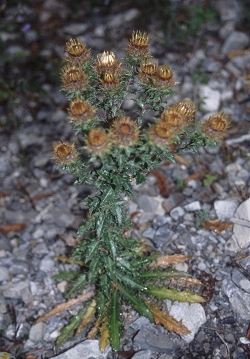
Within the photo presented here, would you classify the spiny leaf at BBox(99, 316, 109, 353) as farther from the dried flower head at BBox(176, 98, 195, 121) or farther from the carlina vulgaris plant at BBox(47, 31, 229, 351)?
the dried flower head at BBox(176, 98, 195, 121)

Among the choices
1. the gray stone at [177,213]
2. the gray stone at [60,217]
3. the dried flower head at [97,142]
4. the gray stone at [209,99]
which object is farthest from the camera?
the gray stone at [209,99]

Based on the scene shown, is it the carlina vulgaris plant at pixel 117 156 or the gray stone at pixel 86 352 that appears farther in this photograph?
the gray stone at pixel 86 352

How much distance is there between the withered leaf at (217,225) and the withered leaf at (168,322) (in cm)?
90

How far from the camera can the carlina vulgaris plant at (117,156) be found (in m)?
2.88

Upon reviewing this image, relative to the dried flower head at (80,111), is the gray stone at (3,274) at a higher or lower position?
lower

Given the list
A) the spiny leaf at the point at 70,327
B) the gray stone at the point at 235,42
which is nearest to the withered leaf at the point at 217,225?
the spiny leaf at the point at 70,327

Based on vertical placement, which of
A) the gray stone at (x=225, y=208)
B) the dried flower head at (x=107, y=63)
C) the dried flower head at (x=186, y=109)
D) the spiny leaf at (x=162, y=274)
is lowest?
the spiny leaf at (x=162, y=274)

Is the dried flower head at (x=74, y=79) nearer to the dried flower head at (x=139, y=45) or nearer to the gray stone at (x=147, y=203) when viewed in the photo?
the dried flower head at (x=139, y=45)

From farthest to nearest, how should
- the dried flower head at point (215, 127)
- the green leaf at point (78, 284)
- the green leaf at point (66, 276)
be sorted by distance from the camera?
Answer: the green leaf at point (66, 276)
the green leaf at point (78, 284)
the dried flower head at point (215, 127)

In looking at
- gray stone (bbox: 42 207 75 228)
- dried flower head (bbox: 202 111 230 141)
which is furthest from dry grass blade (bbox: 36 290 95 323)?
dried flower head (bbox: 202 111 230 141)

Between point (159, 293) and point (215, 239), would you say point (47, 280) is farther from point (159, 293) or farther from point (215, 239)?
point (215, 239)

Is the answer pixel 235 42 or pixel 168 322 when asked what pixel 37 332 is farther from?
pixel 235 42

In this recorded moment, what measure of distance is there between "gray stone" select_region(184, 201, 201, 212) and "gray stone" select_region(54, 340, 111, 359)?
1473 millimetres

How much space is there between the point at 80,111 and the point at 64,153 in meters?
0.30
